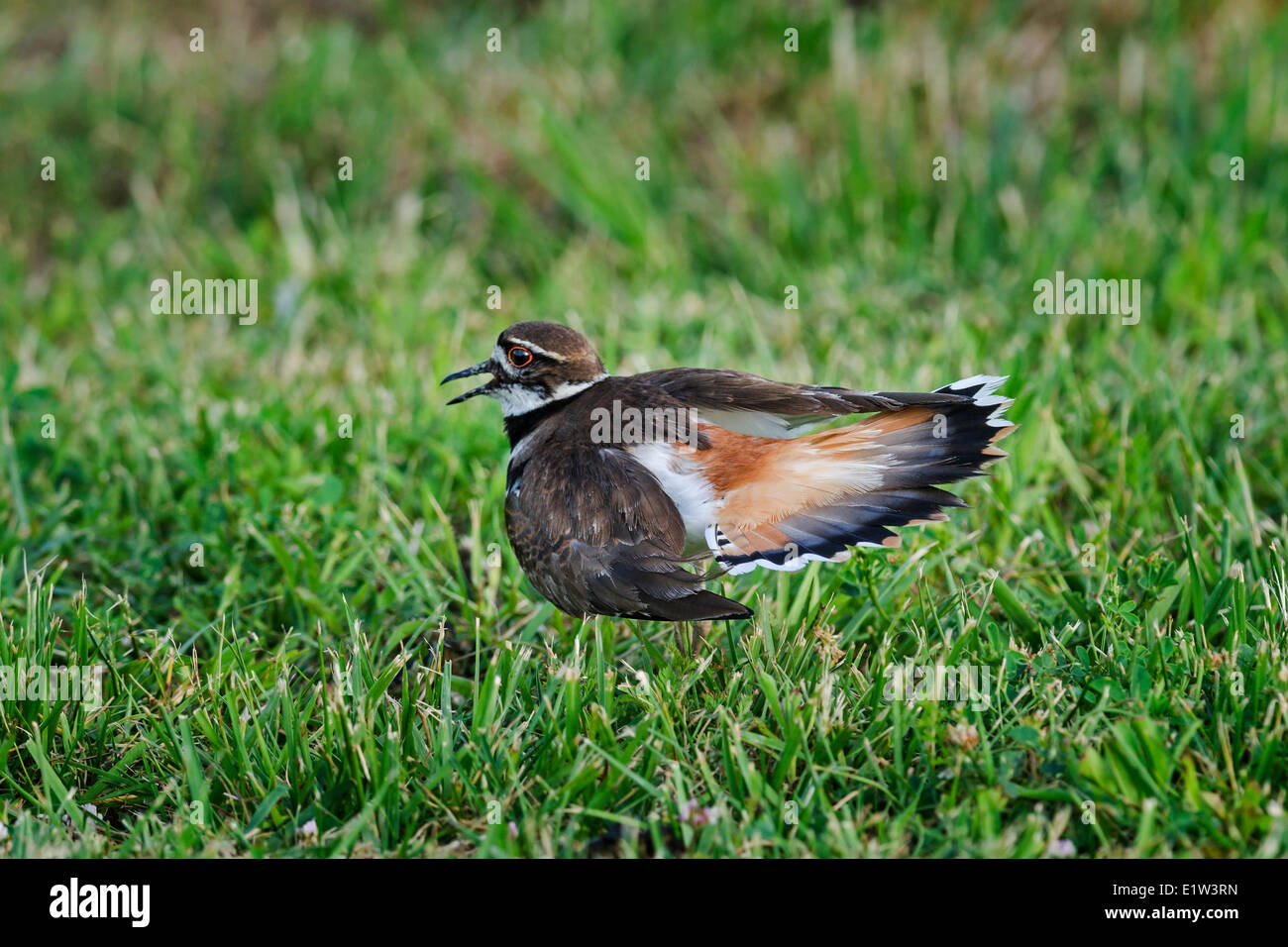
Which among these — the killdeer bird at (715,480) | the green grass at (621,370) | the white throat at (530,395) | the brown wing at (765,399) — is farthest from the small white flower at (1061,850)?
the white throat at (530,395)

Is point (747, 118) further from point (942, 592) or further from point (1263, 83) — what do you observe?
point (942, 592)

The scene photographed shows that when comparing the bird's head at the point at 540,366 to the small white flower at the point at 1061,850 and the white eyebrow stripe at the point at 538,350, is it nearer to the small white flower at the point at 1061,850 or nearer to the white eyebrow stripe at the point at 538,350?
the white eyebrow stripe at the point at 538,350

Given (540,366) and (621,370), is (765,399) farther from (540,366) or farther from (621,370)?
(621,370)

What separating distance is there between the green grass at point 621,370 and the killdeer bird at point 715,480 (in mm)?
311

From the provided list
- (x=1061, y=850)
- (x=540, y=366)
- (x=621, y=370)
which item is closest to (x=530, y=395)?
(x=540, y=366)

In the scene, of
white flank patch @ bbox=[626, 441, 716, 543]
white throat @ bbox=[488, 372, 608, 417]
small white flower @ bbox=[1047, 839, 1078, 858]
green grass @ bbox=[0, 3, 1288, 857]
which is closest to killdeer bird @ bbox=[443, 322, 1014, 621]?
white flank patch @ bbox=[626, 441, 716, 543]

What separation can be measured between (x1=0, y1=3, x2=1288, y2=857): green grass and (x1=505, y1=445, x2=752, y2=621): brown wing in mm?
262

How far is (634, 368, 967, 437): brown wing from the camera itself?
3.42m

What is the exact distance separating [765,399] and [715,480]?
0.26 metres

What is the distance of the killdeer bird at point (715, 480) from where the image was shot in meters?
3.33

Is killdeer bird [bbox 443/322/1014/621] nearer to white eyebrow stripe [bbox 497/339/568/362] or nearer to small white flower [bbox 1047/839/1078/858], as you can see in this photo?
white eyebrow stripe [bbox 497/339/568/362]

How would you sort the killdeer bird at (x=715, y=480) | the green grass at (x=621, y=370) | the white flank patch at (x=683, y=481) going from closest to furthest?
the green grass at (x=621, y=370), the killdeer bird at (x=715, y=480), the white flank patch at (x=683, y=481)

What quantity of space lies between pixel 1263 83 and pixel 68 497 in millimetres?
6160

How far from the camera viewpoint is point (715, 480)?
3570 mm
